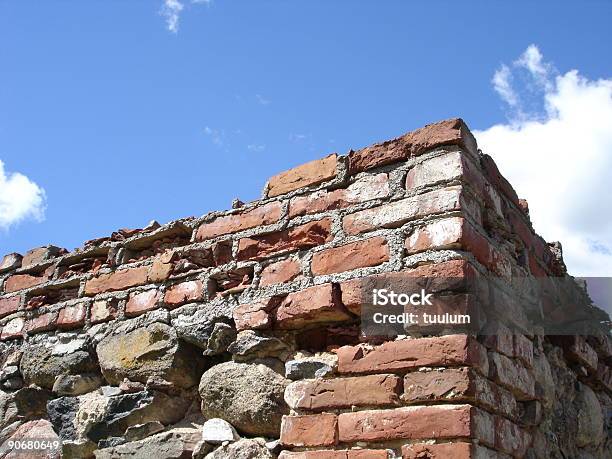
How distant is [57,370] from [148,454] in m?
0.66

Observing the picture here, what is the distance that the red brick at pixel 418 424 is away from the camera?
188cm

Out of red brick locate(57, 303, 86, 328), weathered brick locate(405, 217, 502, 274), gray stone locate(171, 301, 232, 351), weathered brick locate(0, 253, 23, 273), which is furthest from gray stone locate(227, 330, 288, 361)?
weathered brick locate(0, 253, 23, 273)

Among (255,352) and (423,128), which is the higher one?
(423,128)

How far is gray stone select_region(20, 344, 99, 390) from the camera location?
2787mm

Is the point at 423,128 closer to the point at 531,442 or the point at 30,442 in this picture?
the point at 531,442

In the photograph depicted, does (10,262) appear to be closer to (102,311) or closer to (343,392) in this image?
(102,311)

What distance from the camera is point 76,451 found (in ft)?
8.44

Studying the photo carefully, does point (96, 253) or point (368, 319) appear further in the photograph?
point (96, 253)

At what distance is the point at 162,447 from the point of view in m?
2.38

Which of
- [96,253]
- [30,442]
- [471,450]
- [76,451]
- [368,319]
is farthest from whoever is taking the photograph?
[96,253]

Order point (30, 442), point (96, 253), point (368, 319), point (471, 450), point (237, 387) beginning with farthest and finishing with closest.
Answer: point (96, 253) → point (30, 442) → point (237, 387) → point (368, 319) → point (471, 450)

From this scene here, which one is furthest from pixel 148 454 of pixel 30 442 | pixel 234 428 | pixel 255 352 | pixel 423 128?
pixel 423 128

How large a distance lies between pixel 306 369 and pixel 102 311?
1.03 meters

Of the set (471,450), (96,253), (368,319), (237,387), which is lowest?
(471,450)
